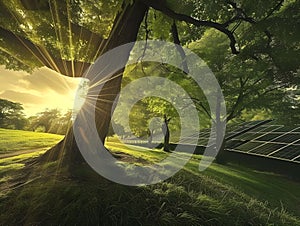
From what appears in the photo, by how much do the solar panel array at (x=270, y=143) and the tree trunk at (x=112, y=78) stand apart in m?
11.2

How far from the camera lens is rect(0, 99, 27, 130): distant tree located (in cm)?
5016

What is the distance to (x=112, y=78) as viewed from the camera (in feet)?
23.7

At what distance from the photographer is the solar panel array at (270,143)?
1399cm

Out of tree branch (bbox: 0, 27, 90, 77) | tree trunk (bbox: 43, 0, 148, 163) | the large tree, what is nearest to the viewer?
the large tree

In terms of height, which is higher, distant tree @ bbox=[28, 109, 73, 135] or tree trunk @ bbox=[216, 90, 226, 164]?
distant tree @ bbox=[28, 109, 73, 135]

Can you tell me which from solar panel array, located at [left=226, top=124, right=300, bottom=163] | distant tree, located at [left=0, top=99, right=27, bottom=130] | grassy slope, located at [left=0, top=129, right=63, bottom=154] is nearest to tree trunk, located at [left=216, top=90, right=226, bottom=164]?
solar panel array, located at [left=226, top=124, right=300, bottom=163]

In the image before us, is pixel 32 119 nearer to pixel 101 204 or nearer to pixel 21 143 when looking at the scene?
pixel 21 143

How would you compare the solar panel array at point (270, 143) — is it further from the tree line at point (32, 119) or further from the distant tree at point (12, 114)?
the distant tree at point (12, 114)

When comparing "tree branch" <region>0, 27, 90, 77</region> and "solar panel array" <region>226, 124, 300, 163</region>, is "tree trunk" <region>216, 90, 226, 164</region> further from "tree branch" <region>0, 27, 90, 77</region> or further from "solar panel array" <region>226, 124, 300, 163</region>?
"tree branch" <region>0, 27, 90, 77</region>

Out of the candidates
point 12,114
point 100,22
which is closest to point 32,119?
point 12,114

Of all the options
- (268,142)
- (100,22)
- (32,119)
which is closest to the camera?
(100,22)

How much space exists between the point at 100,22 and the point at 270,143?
45.5 ft

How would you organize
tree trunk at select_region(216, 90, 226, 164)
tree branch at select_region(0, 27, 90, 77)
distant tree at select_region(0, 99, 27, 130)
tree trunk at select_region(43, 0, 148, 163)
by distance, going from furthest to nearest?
distant tree at select_region(0, 99, 27, 130) < tree trunk at select_region(216, 90, 226, 164) < tree branch at select_region(0, 27, 90, 77) < tree trunk at select_region(43, 0, 148, 163)

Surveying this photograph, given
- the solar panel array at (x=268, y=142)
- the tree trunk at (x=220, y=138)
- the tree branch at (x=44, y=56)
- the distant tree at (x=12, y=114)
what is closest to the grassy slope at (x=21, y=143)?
the tree branch at (x=44, y=56)
